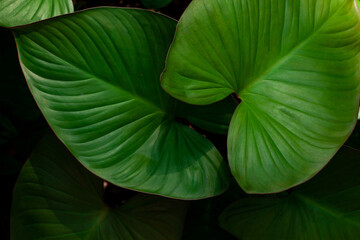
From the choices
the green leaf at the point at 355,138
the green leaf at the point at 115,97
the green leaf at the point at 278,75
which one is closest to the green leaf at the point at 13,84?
the green leaf at the point at 115,97

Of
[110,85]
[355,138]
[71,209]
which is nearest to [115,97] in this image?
[110,85]

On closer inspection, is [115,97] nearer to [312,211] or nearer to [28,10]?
[28,10]

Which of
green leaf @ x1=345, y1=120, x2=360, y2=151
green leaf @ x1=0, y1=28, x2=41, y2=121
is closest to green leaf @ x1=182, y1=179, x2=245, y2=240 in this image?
green leaf @ x1=345, y1=120, x2=360, y2=151

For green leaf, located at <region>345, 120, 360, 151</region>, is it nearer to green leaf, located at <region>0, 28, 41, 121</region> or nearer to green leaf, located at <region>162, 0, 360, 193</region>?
green leaf, located at <region>162, 0, 360, 193</region>

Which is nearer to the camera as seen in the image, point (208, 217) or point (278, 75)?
point (278, 75)

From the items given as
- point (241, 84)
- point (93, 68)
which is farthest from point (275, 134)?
point (93, 68)

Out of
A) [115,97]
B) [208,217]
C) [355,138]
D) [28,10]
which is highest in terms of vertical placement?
[28,10]

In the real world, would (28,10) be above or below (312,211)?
above
